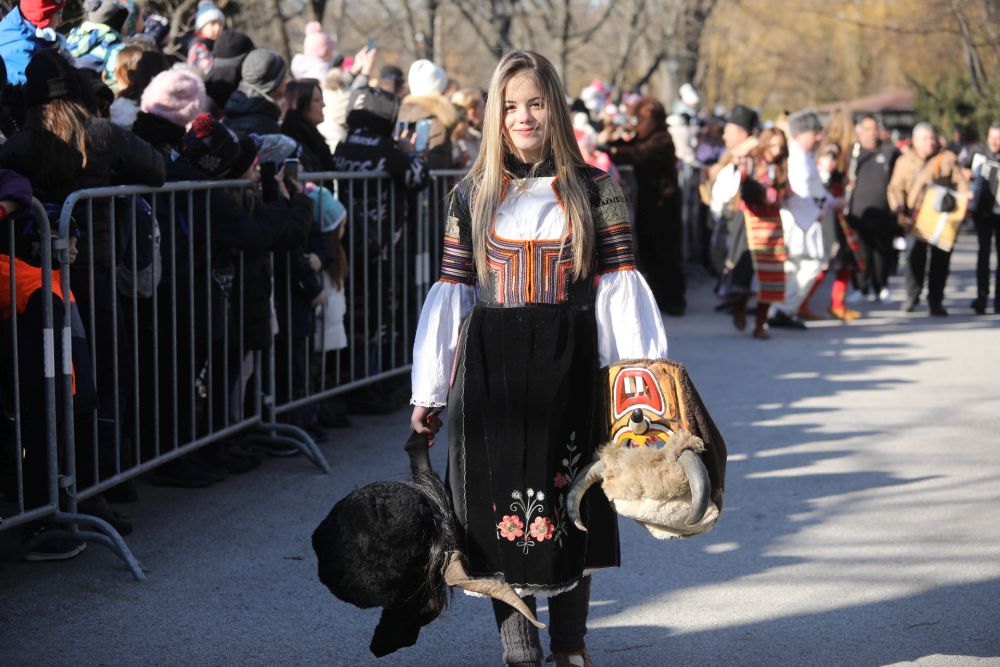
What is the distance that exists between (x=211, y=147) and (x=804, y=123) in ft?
24.4

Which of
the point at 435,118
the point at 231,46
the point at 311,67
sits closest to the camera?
the point at 231,46

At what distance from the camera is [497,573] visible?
4031 millimetres

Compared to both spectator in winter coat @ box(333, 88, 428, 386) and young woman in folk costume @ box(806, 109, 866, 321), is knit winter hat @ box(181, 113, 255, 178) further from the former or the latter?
young woman in folk costume @ box(806, 109, 866, 321)

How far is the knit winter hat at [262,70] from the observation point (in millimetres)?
8398

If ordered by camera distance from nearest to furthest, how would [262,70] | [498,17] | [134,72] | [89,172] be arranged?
1. [89,172]
2. [134,72]
3. [262,70]
4. [498,17]

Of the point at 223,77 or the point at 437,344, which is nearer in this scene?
the point at 437,344

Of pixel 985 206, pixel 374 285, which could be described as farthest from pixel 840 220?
pixel 374 285

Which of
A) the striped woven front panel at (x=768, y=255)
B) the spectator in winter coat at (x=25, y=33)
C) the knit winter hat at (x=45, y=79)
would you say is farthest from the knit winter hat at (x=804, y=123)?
the knit winter hat at (x=45, y=79)

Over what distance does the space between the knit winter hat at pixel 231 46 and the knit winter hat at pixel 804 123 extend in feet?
17.6

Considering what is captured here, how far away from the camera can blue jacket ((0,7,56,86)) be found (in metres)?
6.56

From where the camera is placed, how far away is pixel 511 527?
13.1 feet

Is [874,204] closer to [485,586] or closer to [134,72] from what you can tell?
[134,72]

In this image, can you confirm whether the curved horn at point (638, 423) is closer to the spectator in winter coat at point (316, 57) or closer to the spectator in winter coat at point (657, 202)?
the spectator in winter coat at point (316, 57)

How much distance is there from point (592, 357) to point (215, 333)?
3220mm
